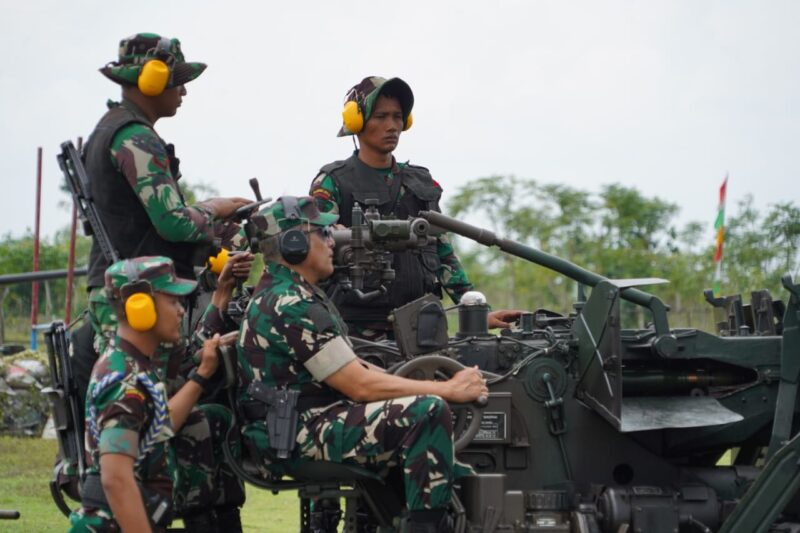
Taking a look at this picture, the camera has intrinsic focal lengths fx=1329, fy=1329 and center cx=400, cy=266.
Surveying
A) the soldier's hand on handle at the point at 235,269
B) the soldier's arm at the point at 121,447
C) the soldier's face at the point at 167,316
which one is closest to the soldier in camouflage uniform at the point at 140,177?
the soldier's hand on handle at the point at 235,269

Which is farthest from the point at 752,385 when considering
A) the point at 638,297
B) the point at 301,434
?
the point at 301,434

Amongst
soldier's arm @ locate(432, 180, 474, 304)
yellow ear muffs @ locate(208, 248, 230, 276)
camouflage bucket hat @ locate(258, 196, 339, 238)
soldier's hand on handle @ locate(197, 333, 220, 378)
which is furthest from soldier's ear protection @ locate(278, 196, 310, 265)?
soldier's arm @ locate(432, 180, 474, 304)

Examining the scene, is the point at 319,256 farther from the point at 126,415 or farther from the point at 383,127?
the point at 383,127

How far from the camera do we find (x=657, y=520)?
6.41 m

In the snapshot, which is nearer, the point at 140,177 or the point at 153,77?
the point at 140,177

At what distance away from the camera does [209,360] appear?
6137 mm

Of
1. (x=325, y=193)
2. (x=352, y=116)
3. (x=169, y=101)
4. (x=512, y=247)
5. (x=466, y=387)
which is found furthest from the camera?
(x=352, y=116)

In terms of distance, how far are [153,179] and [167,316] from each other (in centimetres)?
85

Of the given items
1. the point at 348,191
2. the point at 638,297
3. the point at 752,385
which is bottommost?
the point at 752,385

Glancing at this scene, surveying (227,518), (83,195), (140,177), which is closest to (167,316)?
(140,177)

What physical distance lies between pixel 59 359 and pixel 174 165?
1.07 m

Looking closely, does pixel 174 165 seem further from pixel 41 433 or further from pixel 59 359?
pixel 41 433

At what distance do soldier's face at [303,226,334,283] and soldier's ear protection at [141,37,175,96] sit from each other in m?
1.00

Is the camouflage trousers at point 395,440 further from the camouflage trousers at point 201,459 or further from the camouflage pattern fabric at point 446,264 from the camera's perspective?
the camouflage pattern fabric at point 446,264
